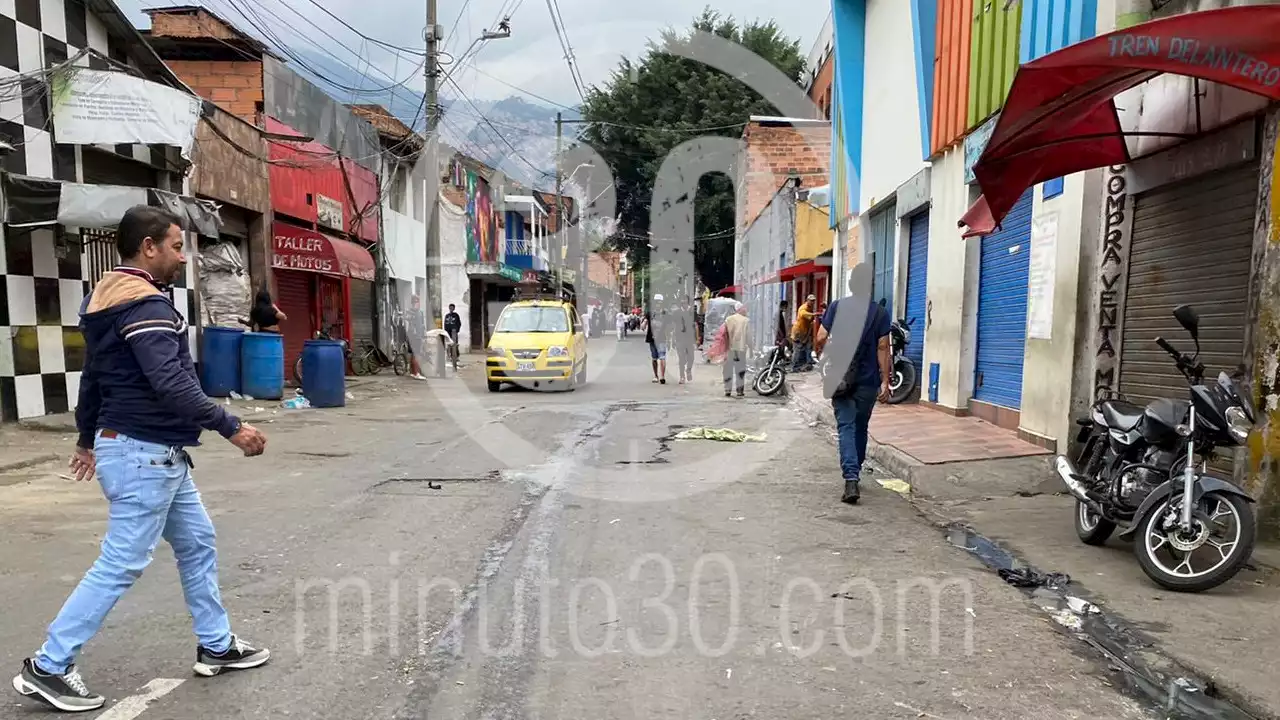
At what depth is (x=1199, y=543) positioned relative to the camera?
4.09 metres

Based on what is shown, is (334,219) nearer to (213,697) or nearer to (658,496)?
(658,496)

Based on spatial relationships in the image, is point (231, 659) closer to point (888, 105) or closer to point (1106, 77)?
point (1106, 77)

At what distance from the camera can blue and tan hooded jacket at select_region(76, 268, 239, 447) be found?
→ 2875mm

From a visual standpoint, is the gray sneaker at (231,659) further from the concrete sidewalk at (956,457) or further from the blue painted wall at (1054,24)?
the blue painted wall at (1054,24)

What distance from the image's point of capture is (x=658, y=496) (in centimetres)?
645

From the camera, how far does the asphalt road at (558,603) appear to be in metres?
3.01

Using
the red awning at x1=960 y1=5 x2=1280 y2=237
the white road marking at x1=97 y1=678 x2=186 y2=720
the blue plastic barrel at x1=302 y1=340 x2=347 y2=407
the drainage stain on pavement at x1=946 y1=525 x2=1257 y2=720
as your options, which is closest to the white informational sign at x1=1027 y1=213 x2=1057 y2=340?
the red awning at x1=960 y1=5 x2=1280 y2=237

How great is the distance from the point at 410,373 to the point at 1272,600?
16.8m

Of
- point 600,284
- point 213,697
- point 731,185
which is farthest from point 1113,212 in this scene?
point 600,284

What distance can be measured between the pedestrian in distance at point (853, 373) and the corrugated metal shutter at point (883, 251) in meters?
7.37

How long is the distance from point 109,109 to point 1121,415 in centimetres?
1055

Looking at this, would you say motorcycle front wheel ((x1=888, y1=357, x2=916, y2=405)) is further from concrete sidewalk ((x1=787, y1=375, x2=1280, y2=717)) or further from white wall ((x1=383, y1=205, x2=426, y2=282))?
white wall ((x1=383, y1=205, x2=426, y2=282))

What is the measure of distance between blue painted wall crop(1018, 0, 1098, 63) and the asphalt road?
444 centimetres

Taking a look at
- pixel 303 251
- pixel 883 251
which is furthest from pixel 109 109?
pixel 883 251
